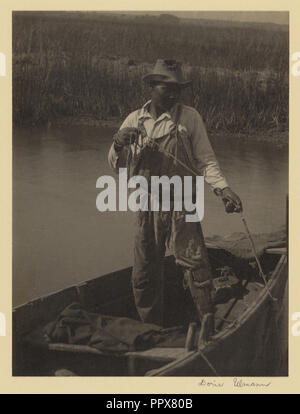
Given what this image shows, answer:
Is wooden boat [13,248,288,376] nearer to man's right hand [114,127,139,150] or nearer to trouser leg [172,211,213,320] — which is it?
trouser leg [172,211,213,320]

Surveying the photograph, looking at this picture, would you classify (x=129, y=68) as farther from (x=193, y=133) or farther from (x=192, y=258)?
(x=192, y=258)

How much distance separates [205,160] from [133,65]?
119 cm

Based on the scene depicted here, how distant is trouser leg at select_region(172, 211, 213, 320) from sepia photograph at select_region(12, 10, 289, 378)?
0.5 inches

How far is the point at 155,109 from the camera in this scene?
26.6 ft

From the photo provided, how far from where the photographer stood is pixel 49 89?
27.2ft

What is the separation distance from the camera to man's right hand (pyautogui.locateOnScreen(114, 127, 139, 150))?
8.10 m

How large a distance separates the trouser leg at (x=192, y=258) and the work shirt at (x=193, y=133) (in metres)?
0.48

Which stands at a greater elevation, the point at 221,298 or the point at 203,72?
the point at 203,72

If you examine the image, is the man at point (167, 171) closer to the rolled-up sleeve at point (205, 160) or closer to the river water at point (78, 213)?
the rolled-up sleeve at point (205, 160)

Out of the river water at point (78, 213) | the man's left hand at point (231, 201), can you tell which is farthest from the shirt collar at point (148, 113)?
the man's left hand at point (231, 201)
